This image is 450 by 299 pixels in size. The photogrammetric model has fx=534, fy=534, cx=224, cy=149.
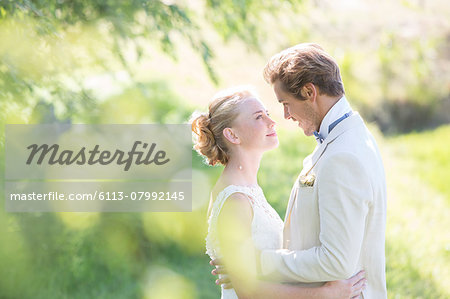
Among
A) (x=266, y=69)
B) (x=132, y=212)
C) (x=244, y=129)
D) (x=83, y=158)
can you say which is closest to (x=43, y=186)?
(x=83, y=158)

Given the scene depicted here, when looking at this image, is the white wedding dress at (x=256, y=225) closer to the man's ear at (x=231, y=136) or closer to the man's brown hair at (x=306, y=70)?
the man's ear at (x=231, y=136)

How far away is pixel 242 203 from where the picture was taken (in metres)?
2.32

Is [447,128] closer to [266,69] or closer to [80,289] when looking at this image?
[80,289]

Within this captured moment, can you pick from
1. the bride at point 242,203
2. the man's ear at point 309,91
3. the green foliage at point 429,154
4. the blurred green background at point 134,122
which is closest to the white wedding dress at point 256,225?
the bride at point 242,203

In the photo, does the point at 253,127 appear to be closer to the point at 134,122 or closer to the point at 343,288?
the point at 343,288

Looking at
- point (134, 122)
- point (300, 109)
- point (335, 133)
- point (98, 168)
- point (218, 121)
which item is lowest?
point (335, 133)

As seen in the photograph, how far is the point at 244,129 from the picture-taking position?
2.49 meters

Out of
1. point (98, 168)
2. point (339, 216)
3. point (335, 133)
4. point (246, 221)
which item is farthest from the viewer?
point (98, 168)

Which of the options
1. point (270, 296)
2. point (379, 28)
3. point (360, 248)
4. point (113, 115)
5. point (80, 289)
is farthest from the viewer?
point (379, 28)

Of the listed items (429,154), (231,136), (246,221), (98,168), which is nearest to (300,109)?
(231,136)

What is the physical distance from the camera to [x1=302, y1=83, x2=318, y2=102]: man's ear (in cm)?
210

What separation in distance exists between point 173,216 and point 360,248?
146 inches

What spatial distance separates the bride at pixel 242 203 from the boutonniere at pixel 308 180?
12.2 inches

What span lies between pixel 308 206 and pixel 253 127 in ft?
1.71
